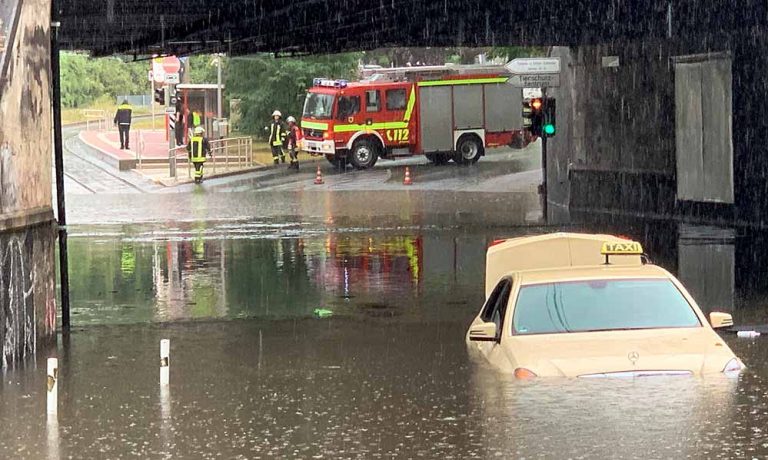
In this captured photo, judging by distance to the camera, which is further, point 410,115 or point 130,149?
point 130,149

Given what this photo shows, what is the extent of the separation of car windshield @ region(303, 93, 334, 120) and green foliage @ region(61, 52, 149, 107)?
110 ft

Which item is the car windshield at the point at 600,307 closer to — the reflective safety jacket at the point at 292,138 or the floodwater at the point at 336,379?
the floodwater at the point at 336,379

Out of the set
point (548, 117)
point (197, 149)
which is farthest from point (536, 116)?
point (197, 149)

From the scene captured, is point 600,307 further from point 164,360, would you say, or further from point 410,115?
point 410,115

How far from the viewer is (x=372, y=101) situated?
4962cm

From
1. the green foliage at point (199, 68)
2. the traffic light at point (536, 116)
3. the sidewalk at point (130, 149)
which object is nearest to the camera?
the traffic light at point (536, 116)

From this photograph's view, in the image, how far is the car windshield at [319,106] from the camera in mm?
48906

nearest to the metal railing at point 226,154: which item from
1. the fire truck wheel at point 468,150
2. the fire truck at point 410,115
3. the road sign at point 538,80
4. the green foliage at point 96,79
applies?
the fire truck at point 410,115

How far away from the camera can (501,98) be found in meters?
50.8

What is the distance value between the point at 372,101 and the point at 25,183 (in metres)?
36.1

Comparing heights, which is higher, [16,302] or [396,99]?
[396,99]

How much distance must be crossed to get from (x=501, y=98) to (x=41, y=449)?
42488 millimetres

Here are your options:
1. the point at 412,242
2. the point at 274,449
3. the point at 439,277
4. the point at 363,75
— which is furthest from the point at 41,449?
the point at 363,75

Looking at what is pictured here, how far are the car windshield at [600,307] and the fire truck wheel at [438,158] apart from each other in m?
39.7
